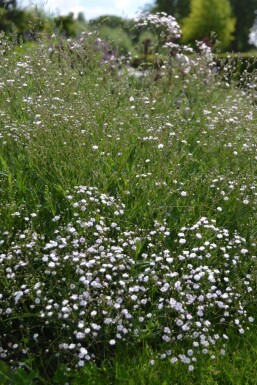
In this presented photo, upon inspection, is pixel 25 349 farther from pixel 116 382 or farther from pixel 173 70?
pixel 173 70

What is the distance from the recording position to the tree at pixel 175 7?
2227 cm

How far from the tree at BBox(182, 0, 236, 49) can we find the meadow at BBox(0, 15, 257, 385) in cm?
1302

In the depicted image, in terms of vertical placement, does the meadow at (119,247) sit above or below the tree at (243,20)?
above

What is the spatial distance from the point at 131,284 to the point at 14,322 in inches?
33.4

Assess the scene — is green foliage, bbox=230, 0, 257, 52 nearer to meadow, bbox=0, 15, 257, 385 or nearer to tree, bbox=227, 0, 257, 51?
tree, bbox=227, 0, 257, 51

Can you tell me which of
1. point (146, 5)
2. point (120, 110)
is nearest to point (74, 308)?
point (120, 110)

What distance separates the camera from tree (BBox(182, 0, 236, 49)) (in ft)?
59.8

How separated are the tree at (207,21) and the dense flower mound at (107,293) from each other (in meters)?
15.2

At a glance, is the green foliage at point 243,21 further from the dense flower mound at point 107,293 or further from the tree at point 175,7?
the dense flower mound at point 107,293

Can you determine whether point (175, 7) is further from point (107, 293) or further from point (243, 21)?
point (107, 293)

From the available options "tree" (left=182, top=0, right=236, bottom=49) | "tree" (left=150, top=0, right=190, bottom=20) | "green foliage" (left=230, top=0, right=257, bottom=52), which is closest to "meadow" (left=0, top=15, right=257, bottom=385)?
"tree" (left=182, top=0, right=236, bottom=49)

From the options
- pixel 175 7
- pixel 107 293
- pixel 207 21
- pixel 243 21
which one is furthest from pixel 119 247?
pixel 175 7

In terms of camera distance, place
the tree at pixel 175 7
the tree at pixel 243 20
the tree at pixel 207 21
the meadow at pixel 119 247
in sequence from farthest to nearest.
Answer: the tree at pixel 175 7 → the tree at pixel 243 20 → the tree at pixel 207 21 → the meadow at pixel 119 247

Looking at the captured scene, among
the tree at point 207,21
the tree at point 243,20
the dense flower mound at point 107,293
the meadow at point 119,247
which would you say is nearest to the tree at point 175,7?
the tree at point 243,20
